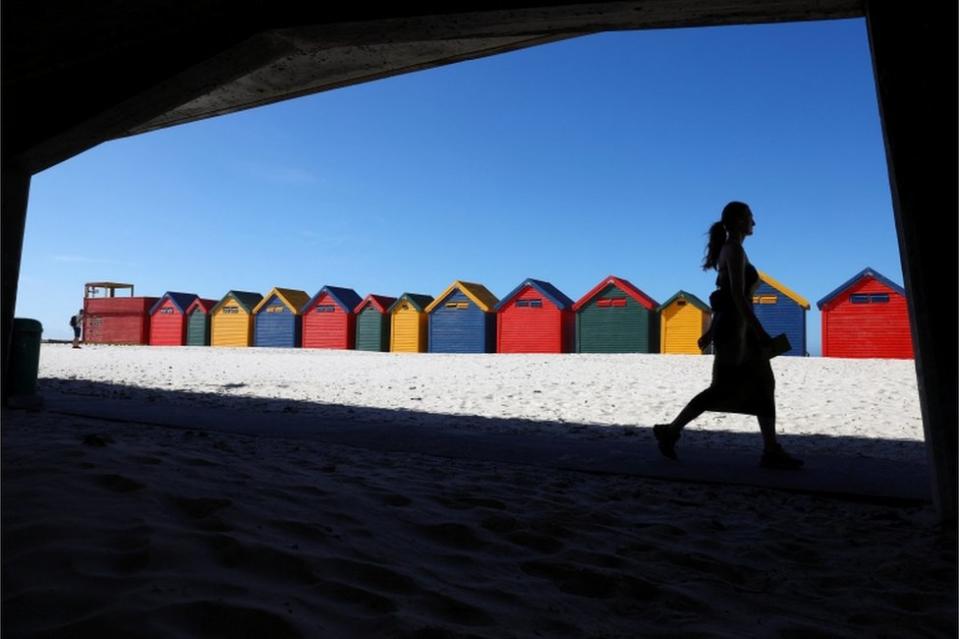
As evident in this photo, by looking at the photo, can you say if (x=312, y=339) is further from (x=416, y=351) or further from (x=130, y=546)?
(x=130, y=546)

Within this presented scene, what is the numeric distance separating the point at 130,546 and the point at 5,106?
4.14 meters

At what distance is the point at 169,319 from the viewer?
32.3 meters

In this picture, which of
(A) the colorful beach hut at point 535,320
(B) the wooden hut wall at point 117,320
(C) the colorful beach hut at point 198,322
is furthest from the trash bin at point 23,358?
(B) the wooden hut wall at point 117,320

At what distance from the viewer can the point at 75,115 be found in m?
4.17

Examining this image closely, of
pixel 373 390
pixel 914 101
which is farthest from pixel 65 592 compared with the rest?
pixel 373 390

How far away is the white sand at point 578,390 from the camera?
22.5 ft

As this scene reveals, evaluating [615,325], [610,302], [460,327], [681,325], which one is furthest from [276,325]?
[681,325]

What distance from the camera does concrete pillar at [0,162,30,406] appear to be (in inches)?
198

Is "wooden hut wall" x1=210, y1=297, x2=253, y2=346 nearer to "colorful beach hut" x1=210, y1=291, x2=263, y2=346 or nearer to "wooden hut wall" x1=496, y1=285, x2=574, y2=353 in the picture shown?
"colorful beach hut" x1=210, y1=291, x2=263, y2=346

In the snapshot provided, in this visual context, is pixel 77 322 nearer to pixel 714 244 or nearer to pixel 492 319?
pixel 492 319

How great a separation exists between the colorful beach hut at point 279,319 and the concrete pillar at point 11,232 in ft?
77.1

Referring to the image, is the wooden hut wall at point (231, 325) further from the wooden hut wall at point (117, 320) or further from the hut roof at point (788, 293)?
the hut roof at point (788, 293)

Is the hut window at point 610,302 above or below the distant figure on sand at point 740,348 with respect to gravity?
above

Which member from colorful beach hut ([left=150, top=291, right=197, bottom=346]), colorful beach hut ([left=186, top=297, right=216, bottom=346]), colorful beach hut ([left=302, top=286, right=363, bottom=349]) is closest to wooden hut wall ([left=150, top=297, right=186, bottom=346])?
colorful beach hut ([left=150, top=291, right=197, bottom=346])
